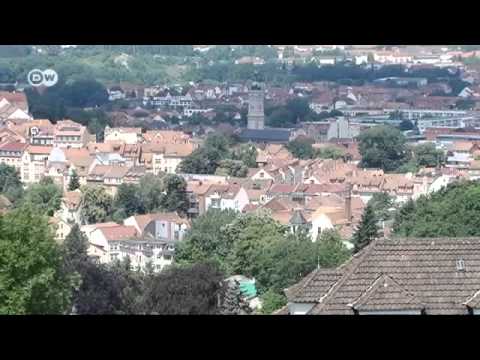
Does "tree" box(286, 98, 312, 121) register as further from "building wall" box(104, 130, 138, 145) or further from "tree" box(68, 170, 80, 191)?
"tree" box(68, 170, 80, 191)

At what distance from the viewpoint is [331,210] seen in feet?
66.7

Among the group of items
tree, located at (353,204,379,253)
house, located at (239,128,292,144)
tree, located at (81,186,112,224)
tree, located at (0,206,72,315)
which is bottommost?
tree, located at (81,186,112,224)

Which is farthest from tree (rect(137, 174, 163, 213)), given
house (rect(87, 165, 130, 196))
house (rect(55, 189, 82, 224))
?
house (rect(55, 189, 82, 224))

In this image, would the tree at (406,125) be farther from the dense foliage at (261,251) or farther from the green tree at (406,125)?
the dense foliage at (261,251)

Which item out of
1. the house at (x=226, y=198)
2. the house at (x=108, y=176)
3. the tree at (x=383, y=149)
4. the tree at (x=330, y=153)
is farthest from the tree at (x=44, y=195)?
the tree at (x=383, y=149)

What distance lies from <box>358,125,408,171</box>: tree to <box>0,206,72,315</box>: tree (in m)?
20.2

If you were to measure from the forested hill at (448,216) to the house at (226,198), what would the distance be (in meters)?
6.85

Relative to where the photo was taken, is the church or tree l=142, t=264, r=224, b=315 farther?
the church

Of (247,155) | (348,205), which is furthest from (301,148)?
(348,205)

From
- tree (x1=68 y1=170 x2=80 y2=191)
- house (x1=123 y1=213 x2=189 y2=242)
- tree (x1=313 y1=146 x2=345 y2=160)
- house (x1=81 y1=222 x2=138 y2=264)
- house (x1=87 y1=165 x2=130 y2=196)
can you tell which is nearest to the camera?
house (x1=81 y1=222 x2=138 y2=264)

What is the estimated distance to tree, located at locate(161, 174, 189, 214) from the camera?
21.9 metres

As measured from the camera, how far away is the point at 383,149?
2681cm

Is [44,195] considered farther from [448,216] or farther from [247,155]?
[448,216]
